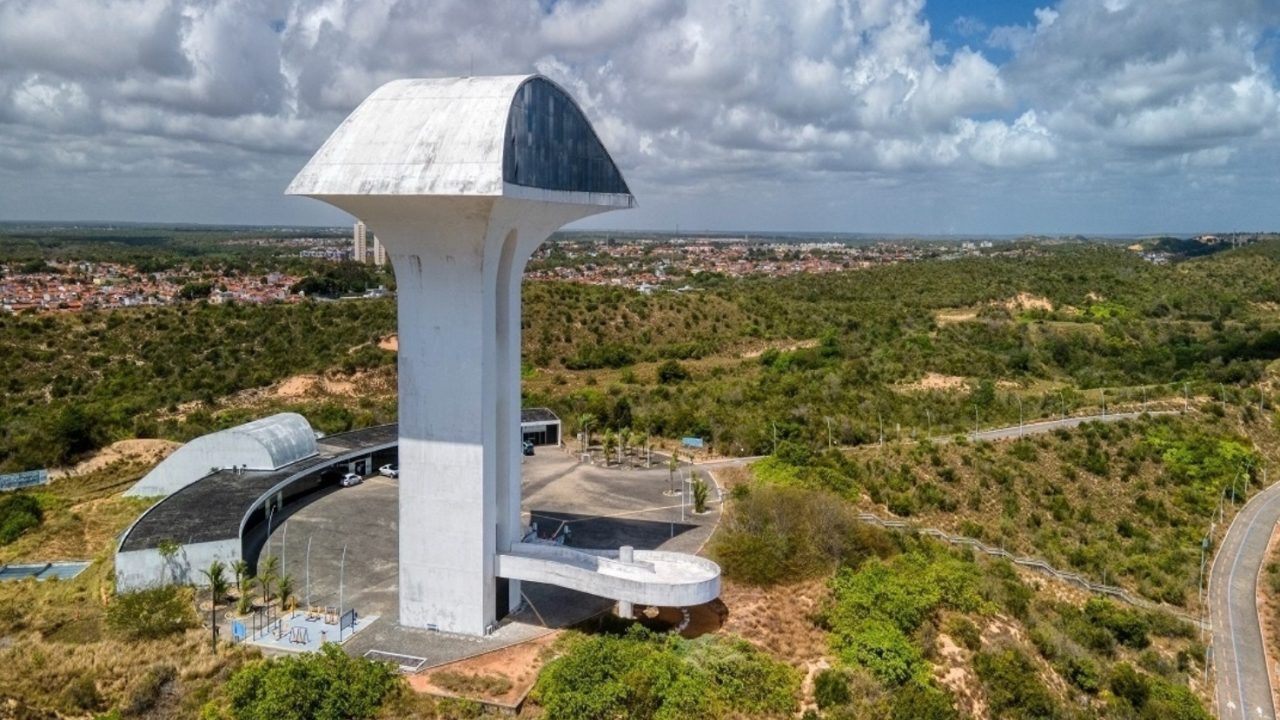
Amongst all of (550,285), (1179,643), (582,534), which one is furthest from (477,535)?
(550,285)

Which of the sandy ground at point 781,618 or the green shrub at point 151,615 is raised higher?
the green shrub at point 151,615

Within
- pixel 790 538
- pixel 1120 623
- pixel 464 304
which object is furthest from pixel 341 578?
pixel 1120 623

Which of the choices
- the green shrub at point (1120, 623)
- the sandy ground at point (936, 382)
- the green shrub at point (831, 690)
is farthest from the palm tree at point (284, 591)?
the sandy ground at point (936, 382)

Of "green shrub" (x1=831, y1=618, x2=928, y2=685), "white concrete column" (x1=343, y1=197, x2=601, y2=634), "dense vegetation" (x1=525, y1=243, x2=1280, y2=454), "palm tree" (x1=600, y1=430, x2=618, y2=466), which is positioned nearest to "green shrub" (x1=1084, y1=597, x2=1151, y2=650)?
"green shrub" (x1=831, y1=618, x2=928, y2=685)

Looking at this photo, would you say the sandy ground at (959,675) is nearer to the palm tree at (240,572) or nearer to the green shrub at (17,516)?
the palm tree at (240,572)

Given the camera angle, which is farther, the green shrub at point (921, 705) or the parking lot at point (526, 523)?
the parking lot at point (526, 523)

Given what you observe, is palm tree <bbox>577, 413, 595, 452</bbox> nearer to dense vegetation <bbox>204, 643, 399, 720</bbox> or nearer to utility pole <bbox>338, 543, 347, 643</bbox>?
utility pole <bbox>338, 543, 347, 643</bbox>
